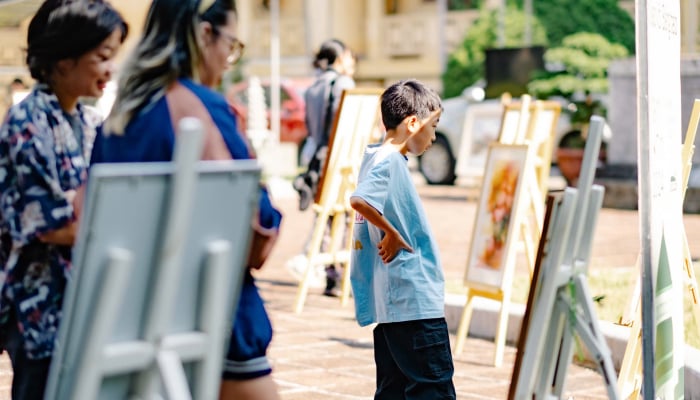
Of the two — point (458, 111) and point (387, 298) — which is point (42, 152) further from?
point (458, 111)

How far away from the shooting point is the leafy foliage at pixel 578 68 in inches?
863

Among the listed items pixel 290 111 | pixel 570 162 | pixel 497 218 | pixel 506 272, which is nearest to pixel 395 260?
pixel 506 272

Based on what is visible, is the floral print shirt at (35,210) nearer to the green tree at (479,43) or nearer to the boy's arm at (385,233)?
the boy's arm at (385,233)

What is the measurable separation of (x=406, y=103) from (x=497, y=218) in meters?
2.86

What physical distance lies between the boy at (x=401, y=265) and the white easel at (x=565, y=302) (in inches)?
43.4

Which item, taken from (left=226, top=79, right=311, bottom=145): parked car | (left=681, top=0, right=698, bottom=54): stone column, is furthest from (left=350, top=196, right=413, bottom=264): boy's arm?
(left=226, top=79, right=311, bottom=145): parked car

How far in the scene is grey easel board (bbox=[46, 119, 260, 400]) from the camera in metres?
3.01

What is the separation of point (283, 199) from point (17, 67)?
15.1 feet

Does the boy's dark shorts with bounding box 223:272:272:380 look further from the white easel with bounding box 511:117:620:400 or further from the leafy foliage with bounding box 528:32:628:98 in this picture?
the leafy foliage with bounding box 528:32:628:98

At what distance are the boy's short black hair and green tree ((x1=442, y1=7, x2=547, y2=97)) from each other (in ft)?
102

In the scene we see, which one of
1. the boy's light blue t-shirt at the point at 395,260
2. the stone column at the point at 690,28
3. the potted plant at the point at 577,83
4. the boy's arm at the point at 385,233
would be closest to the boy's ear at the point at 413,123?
the boy's light blue t-shirt at the point at 395,260

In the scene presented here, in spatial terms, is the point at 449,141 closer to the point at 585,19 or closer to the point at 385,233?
the point at 585,19

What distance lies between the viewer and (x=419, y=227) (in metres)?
5.61

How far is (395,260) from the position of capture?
553cm
